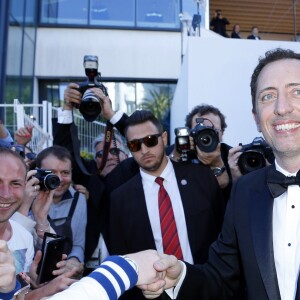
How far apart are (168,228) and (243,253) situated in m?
0.97

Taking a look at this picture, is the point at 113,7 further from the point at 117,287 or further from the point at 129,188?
the point at 117,287

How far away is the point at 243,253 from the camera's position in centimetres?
185

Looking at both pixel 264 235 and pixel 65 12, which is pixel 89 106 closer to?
pixel 264 235

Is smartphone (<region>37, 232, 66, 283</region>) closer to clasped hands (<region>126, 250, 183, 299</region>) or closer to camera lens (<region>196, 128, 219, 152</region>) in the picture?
clasped hands (<region>126, 250, 183, 299</region>)

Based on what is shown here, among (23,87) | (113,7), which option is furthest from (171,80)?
(23,87)

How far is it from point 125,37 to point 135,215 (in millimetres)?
10840

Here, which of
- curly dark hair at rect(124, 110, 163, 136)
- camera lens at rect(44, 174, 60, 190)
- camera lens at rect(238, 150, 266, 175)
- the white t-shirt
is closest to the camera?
the white t-shirt

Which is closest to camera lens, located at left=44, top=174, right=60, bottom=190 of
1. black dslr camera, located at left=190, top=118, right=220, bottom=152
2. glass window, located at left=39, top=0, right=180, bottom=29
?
black dslr camera, located at left=190, top=118, right=220, bottom=152

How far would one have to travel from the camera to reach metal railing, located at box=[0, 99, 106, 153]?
22.8 ft

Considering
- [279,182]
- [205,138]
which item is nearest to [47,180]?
[205,138]

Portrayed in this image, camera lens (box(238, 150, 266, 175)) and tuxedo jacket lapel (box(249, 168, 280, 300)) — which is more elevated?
camera lens (box(238, 150, 266, 175))

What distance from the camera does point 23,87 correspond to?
11617 millimetres

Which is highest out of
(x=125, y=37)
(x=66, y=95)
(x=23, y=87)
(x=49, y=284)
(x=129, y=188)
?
(x=125, y=37)

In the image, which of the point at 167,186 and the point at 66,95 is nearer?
the point at 167,186
